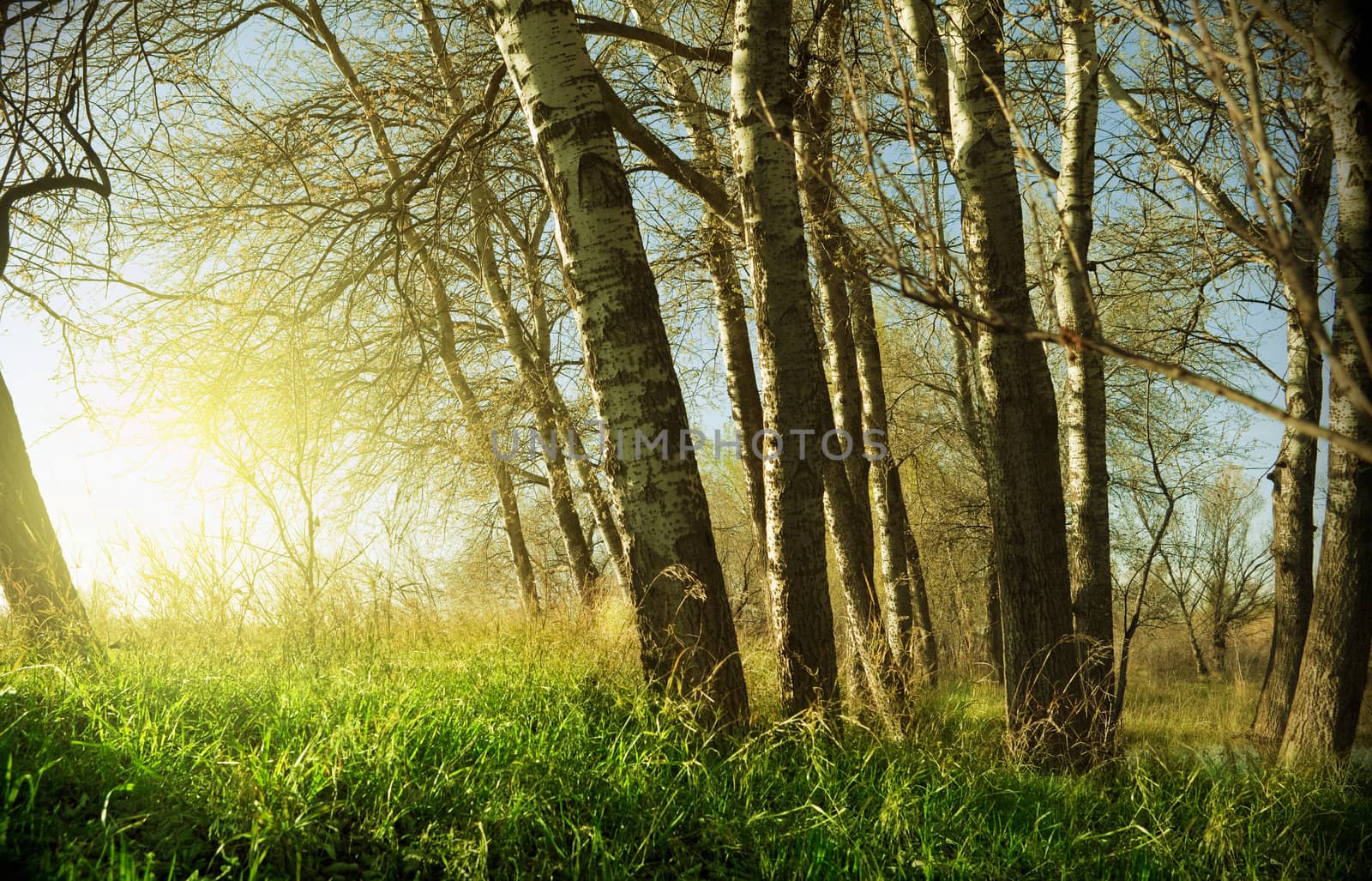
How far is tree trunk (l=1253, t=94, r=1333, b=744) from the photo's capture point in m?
6.75

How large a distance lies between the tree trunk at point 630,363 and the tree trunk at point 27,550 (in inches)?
126

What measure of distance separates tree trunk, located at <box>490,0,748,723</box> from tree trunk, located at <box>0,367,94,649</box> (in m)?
3.21

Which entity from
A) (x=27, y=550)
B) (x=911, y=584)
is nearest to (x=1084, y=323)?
(x=911, y=584)

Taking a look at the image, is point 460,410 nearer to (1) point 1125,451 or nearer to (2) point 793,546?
(2) point 793,546

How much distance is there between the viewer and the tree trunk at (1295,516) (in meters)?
6.75

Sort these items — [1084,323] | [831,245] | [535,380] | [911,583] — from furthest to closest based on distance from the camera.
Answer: [911,583]
[535,380]
[831,245]
[1084,323]

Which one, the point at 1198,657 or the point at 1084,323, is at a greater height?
the point at 1084,323

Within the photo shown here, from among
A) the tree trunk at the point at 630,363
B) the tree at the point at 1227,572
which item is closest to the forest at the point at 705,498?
the tree trunk at the point at 630,363

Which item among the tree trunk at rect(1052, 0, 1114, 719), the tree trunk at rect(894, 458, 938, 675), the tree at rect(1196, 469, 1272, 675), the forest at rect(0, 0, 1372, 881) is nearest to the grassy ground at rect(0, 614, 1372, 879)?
the forest at rect(0, 0, 1372, 881)

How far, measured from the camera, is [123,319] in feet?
22.1

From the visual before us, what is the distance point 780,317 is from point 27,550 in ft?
15.4

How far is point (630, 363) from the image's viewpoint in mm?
3682

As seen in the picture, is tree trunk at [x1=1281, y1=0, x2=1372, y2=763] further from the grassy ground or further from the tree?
the tree

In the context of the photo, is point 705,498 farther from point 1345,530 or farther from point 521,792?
point 1345,530
